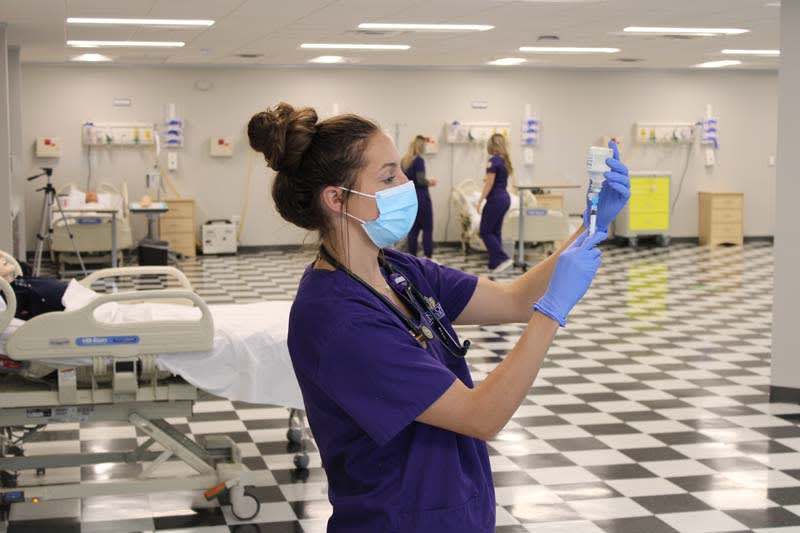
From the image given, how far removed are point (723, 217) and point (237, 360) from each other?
13.8 metres

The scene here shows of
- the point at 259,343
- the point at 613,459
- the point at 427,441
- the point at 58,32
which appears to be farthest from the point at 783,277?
the point at 58,32

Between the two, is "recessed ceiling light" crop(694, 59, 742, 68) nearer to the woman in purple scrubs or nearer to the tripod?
Answer: the tripod

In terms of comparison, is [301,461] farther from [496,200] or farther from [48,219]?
[48,219]

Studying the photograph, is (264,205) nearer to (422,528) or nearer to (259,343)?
(259,343)

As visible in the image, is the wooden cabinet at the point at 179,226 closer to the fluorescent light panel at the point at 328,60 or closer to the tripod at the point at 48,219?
the tripod at the point at 48,219

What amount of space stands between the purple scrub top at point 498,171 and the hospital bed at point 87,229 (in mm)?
4455

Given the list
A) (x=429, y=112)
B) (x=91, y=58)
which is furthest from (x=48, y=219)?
(x=429, y=112)

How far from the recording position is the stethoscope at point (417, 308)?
2.00 meters

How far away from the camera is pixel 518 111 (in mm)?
16875

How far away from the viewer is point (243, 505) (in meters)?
4.67

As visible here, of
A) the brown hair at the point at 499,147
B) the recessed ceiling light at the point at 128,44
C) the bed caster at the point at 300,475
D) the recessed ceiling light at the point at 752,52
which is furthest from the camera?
the recessed ceiling light at the point at 752,52

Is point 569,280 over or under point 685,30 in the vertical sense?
under

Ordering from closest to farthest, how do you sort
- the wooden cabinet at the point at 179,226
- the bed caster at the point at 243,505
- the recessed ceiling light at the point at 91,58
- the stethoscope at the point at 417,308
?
the stethoscope at the point at 417,308, the bed caster at the point at 243,505, the recessed ceiling light at the point at 91,58, the wooden cabinet at the point at 179,226

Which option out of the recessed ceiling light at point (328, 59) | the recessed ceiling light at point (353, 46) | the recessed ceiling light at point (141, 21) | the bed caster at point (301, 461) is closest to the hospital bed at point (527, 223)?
the recessed ceiling light at point (328, 59)
